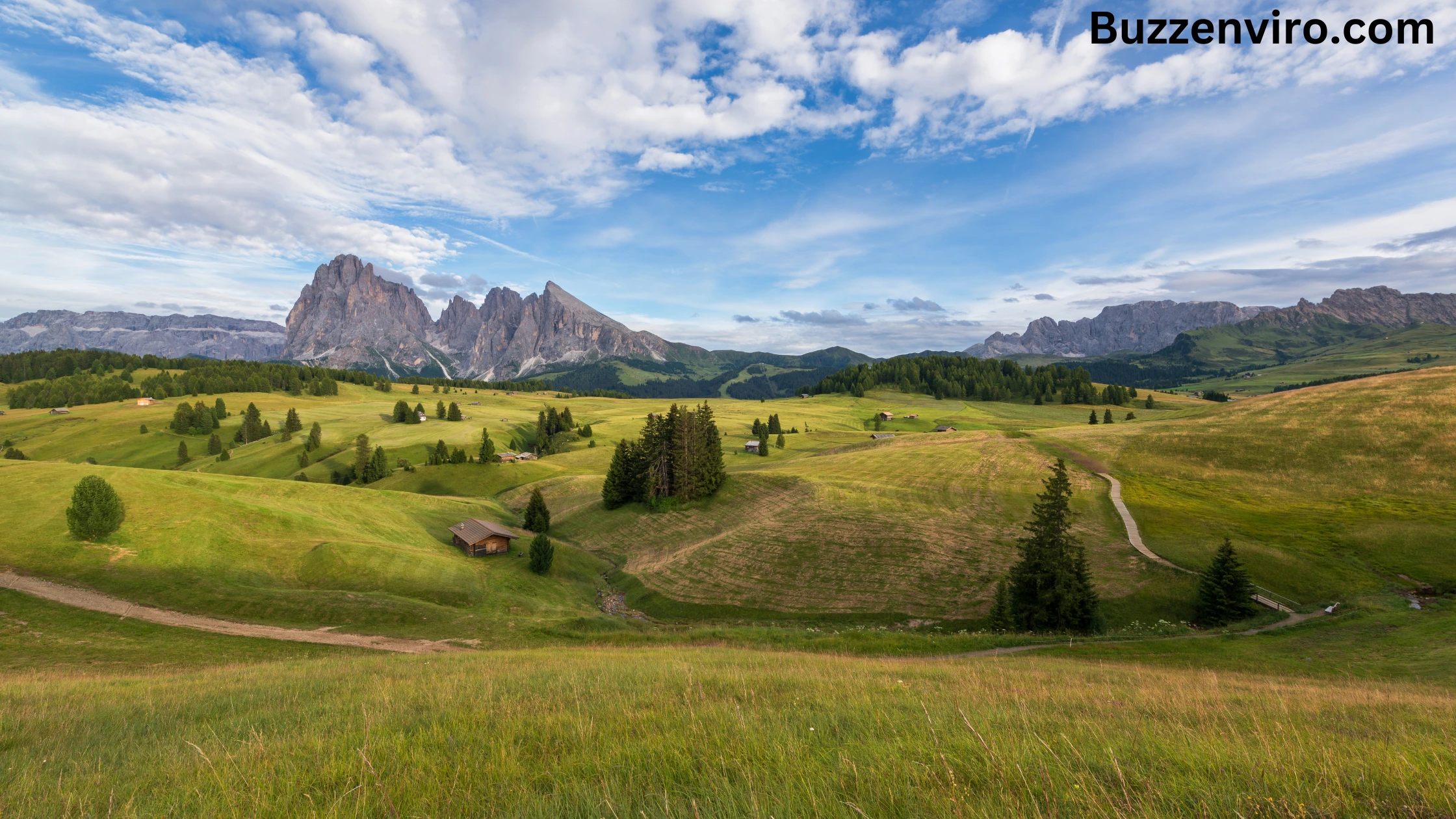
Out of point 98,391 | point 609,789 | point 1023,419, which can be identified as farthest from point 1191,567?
point 98,391

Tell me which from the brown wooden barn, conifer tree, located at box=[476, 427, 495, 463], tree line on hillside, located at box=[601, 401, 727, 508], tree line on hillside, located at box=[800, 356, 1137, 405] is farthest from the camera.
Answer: tree line on hillside, located at box=[800, 356, 1137, 405]

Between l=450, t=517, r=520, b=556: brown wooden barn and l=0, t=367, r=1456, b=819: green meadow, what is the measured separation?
1609 millimetres

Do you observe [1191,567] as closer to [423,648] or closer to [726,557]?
[726,557]

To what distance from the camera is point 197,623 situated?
2939cm

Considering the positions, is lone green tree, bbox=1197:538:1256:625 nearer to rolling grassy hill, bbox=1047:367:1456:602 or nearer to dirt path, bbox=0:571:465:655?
rolling grassy hill, bbox=1047:367:1456:602

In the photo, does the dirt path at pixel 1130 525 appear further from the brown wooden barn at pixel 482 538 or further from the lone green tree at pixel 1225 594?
the brown wooden barn at pixel 482 538

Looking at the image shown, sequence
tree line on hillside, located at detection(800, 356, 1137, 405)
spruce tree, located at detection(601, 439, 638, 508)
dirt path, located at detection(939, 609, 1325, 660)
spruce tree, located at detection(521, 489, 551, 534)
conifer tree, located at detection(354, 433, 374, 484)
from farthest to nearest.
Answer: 1. tree line on hillside, located at detection(800, 356, 1137, 405)
2. conifer tree, located at detection(354, 433, 374, 484)
3. spruce tree, located at detection(601, 439, 638, 508)
4. spruce tree, located at detection(521, 489, 551, 534)
5. dirt path, located at detection(939, 609, 1325, 660)

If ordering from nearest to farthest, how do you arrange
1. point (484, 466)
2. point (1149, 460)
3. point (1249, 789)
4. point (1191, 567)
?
1. point (1249, 789)
2. point (1191, 567)
3. point (1149, 460)
4. point (484, 466)

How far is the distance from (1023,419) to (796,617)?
11751 cm

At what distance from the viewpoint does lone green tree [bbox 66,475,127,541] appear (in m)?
35.9

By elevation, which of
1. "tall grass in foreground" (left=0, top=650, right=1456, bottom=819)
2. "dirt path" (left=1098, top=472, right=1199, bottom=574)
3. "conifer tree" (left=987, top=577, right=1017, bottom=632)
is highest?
"tall grass in foreground" (left=0, top=650, right=1456, bottom=819)

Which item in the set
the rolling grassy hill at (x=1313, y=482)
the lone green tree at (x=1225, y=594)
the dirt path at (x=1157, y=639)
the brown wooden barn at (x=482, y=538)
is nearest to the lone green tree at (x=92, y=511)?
the brown wooden barn at (x=482, y=538)

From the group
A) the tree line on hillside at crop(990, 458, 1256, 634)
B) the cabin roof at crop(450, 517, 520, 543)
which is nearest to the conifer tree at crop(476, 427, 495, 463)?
the cabin roof at crop(450, 517, 520, 543)

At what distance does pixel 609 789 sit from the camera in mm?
3992
